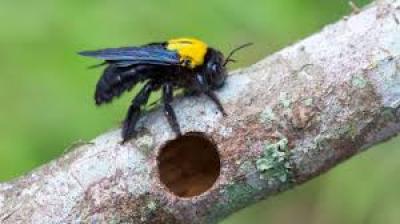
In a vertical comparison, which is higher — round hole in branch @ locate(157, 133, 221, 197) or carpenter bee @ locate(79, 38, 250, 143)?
carpenter bee @ locate(79, 38, 250, 143)

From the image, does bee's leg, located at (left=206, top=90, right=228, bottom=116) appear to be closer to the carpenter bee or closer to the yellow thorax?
the carpenter bee

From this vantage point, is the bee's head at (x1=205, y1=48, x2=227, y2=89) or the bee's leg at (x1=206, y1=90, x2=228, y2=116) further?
the bee's head at (x1=205, y1=48, x2=227, y2=89)

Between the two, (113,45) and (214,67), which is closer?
(214,67)

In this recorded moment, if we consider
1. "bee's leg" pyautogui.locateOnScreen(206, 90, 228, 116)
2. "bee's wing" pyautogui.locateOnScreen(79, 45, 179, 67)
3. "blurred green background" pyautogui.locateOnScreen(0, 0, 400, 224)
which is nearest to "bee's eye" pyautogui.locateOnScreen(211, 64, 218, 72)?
"bee's wing" pyautogui.locateOnScreen(79, 45, 179, 67)

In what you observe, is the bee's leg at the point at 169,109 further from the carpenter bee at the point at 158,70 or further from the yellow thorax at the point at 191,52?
the yellow thorax at the point at 191,52

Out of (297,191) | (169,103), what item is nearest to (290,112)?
(169,103)

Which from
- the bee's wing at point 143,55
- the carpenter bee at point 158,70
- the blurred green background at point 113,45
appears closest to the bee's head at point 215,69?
the carpenter bee at point 158,70

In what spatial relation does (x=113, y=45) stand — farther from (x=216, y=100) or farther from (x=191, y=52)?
(x=216, y=100)

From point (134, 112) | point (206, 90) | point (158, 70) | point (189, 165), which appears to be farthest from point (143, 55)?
point (189, 165)
